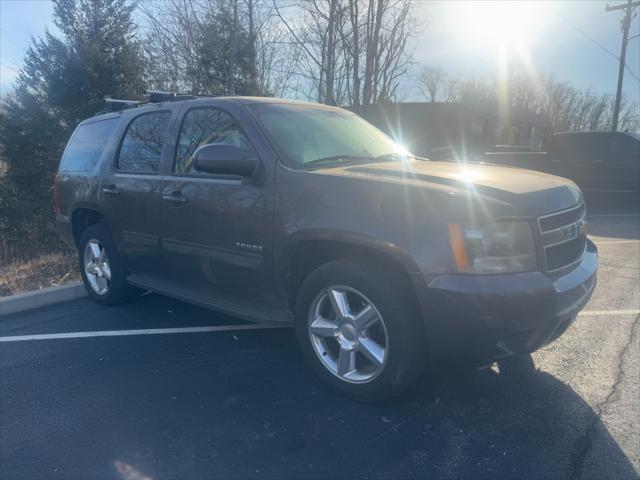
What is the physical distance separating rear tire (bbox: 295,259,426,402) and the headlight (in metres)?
0.42

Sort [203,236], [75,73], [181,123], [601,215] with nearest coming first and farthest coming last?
[203,236]
[181,123]
[601,215]
[75,73]

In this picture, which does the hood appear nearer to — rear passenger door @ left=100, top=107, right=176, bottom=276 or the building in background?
rear passenger door @ left=100, top=107, right=176, bottom=276

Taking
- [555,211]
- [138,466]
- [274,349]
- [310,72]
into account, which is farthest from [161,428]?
[310,72]

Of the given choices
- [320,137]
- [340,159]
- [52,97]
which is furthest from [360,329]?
[52,97]

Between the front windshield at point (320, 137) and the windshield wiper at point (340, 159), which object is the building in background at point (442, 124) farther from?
the windshield wiper at point (340, 159)

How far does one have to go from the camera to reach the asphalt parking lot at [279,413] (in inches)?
103

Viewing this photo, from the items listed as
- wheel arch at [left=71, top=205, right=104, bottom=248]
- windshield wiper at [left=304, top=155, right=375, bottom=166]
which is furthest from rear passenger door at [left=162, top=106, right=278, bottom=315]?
wheel arch at [left=71, top=205, right=104, bottom=248]

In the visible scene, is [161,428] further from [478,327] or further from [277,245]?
[478,327]

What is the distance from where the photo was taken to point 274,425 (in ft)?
9.74

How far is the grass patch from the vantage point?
19.4 ft

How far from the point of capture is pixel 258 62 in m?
17.8

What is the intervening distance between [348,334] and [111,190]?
281cm

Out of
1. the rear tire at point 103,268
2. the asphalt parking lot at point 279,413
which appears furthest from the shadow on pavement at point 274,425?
the rear tire at point 103,268

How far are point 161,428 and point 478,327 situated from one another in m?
1.91
